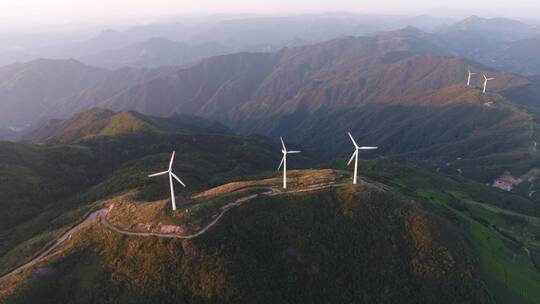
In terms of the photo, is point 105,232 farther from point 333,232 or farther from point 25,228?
point 25,228

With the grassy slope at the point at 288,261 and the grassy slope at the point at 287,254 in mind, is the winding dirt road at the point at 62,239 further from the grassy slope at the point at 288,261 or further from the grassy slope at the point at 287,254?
the grassy slope at the point at 287,254

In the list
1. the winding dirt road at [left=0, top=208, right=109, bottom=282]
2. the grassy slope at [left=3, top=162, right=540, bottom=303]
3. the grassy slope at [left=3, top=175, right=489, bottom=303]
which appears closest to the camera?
the grassy slope at [left=3, top=175, right=489, bottom=303]

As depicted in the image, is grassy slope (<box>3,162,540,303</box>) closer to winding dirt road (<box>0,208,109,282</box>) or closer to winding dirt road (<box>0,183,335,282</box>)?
winding dirt road (<box>0,183,335,282</box>)

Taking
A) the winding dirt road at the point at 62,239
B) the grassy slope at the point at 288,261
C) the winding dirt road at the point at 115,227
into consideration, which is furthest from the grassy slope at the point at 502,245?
the winding dirt road at the point at 62,239

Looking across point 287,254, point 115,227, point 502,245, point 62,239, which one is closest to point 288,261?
point 287,254

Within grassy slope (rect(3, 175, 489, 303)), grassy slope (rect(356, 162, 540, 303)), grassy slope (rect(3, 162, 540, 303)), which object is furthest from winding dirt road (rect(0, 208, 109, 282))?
grassy slope (rect(356, 162, 540, 303))

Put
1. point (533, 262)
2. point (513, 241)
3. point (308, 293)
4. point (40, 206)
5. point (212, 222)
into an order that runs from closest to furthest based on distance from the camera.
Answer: point (308, 293)
point (212, 222)
point (533, 262)
point (513, 241)
point (40, 206)

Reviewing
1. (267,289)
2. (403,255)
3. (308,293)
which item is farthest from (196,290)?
(403,255)

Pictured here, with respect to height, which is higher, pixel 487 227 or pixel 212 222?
pixel 212 222

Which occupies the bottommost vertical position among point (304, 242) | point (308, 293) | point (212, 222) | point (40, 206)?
point (40, 206)
